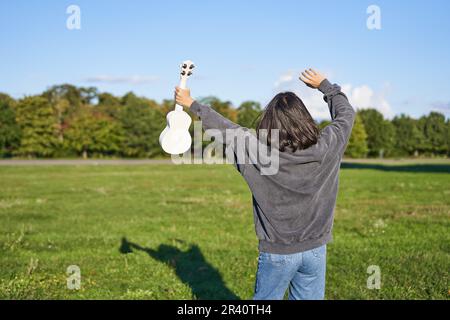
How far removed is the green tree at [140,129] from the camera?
71.4 m

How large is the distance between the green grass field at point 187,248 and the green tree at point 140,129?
5334cm

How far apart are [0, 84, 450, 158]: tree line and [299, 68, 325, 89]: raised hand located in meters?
52.7

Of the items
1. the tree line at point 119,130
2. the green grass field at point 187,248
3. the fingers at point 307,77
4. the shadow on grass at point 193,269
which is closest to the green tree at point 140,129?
the tree line at point 119,130

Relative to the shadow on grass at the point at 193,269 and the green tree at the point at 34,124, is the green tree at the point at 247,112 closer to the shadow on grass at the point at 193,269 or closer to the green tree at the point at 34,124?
the green tree at the point at 34,124

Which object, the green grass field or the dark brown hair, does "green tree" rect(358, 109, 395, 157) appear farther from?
the dark brown hair

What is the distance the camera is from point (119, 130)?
7256 centimetres

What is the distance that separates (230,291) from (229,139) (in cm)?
414

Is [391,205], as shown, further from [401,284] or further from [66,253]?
[66,253]

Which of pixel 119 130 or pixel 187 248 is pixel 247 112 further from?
pixel 187 248

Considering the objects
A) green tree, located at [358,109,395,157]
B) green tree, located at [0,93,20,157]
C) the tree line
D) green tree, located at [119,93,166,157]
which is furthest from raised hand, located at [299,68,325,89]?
green tree, located at [358,109,395,157]

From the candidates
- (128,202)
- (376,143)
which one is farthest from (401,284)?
(376,143)

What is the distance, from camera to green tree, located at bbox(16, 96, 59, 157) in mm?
66375
